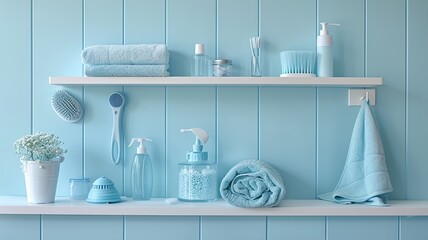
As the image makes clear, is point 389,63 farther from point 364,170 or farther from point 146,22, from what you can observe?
point 146,22

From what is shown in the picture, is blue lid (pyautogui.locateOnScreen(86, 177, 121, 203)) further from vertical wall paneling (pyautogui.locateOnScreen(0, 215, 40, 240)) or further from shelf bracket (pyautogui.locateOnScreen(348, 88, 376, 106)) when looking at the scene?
shelf bracket (pyautogui.locateOnScreen(348, 88, 376, 106))

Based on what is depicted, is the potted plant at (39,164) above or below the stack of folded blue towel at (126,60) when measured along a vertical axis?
below

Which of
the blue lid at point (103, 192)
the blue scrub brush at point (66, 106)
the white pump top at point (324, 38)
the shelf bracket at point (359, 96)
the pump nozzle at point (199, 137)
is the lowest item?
the blue lid at point (103, 192)

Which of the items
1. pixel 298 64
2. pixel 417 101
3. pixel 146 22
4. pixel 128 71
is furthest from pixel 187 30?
pixel 417 101

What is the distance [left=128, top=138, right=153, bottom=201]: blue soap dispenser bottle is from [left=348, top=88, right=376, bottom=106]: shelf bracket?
0.62m

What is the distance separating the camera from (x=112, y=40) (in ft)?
5.15

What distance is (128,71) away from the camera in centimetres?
147

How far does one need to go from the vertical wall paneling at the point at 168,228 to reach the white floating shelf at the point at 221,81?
15.4 inches

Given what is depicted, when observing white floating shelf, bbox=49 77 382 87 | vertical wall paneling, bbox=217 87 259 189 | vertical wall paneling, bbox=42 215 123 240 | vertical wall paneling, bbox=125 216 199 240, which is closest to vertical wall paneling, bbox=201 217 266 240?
vertical wall paneling, bbox=125 216 199 240

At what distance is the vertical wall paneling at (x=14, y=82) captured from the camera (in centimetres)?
157

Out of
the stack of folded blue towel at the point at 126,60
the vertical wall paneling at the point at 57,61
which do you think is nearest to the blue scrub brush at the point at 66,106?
the vertical wall paneling at the point at 57,61

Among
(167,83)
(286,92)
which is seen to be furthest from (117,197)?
(286,92)

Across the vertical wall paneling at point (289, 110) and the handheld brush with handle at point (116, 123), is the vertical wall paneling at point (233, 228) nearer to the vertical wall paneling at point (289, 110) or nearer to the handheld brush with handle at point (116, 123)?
the vertical wall paneling at point (289, 110)

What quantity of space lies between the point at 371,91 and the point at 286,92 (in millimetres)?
251
